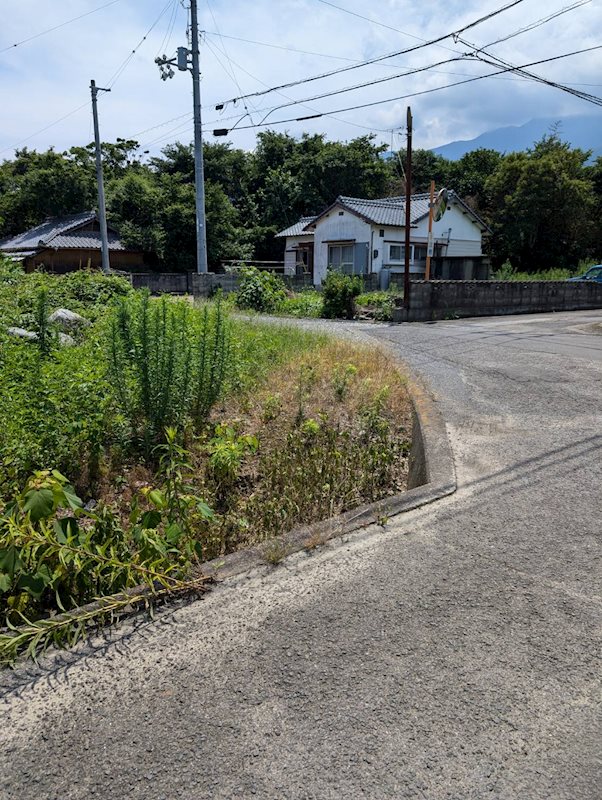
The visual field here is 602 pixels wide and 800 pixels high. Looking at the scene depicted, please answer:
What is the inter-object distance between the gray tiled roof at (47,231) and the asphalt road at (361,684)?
2827 centimetres

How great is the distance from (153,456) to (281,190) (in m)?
30.5

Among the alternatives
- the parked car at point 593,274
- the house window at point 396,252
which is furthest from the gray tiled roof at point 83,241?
the parked car at point 593,274

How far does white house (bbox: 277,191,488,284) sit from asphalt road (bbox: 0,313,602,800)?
19235 mm

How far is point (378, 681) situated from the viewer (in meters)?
1.91

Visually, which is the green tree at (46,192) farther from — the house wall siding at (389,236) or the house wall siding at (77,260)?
the house wall siding at (389,236)

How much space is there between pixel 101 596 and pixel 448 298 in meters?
14.5

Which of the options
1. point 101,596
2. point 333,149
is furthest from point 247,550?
point 333,149

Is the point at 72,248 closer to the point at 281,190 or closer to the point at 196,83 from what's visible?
the point at 281,190

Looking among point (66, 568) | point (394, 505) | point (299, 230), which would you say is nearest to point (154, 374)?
point (66, 568)

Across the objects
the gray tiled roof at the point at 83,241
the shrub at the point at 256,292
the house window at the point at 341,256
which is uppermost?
the gray tiled roof at the point at 83,241

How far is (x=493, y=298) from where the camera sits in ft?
54.3

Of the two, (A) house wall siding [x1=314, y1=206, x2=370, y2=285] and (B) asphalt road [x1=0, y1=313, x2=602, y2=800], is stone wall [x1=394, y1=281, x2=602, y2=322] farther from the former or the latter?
(B) asphalt road [x1=0, y1=313, x2=602, y2=800]

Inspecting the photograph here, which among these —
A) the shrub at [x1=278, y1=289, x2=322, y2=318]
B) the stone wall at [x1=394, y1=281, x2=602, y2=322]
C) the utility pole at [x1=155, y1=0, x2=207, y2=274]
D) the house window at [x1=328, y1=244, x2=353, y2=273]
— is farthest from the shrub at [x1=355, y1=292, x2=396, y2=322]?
the house window at [x1=328, y1=244, x2=353, y2=273]

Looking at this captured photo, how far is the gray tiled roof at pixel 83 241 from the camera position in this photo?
2708 centimetres
